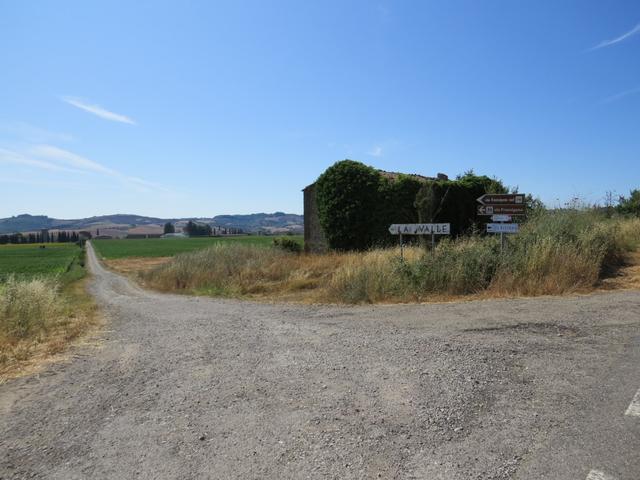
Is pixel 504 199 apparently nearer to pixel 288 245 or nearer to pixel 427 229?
pixel 427 229

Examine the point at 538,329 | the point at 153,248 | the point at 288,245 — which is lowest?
the point at 153,248

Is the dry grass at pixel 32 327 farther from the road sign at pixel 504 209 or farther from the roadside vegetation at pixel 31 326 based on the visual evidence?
the road sign at pixel 504 209

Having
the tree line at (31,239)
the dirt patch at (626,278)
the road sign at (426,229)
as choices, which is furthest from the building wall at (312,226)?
the tree line at (31,239)

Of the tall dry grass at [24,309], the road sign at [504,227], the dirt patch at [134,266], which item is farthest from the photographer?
the dirt patch at [134,266]

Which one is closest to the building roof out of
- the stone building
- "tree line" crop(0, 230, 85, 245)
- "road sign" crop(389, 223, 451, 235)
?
the stone building

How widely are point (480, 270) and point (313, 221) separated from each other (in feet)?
44.6

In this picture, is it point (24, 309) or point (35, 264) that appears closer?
point (24, 309)

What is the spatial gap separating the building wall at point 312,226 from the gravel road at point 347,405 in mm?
15175

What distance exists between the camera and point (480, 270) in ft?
35.1

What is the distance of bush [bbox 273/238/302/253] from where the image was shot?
22972mm

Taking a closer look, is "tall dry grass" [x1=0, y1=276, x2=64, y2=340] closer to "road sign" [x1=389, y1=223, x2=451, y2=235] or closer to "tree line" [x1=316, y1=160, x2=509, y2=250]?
"road sign" [x1=389, y1=223, x2=451, y2=235]

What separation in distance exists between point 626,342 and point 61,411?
6.51 meters

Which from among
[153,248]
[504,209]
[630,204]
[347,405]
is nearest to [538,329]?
[347,405]

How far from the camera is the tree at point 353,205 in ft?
64.6
